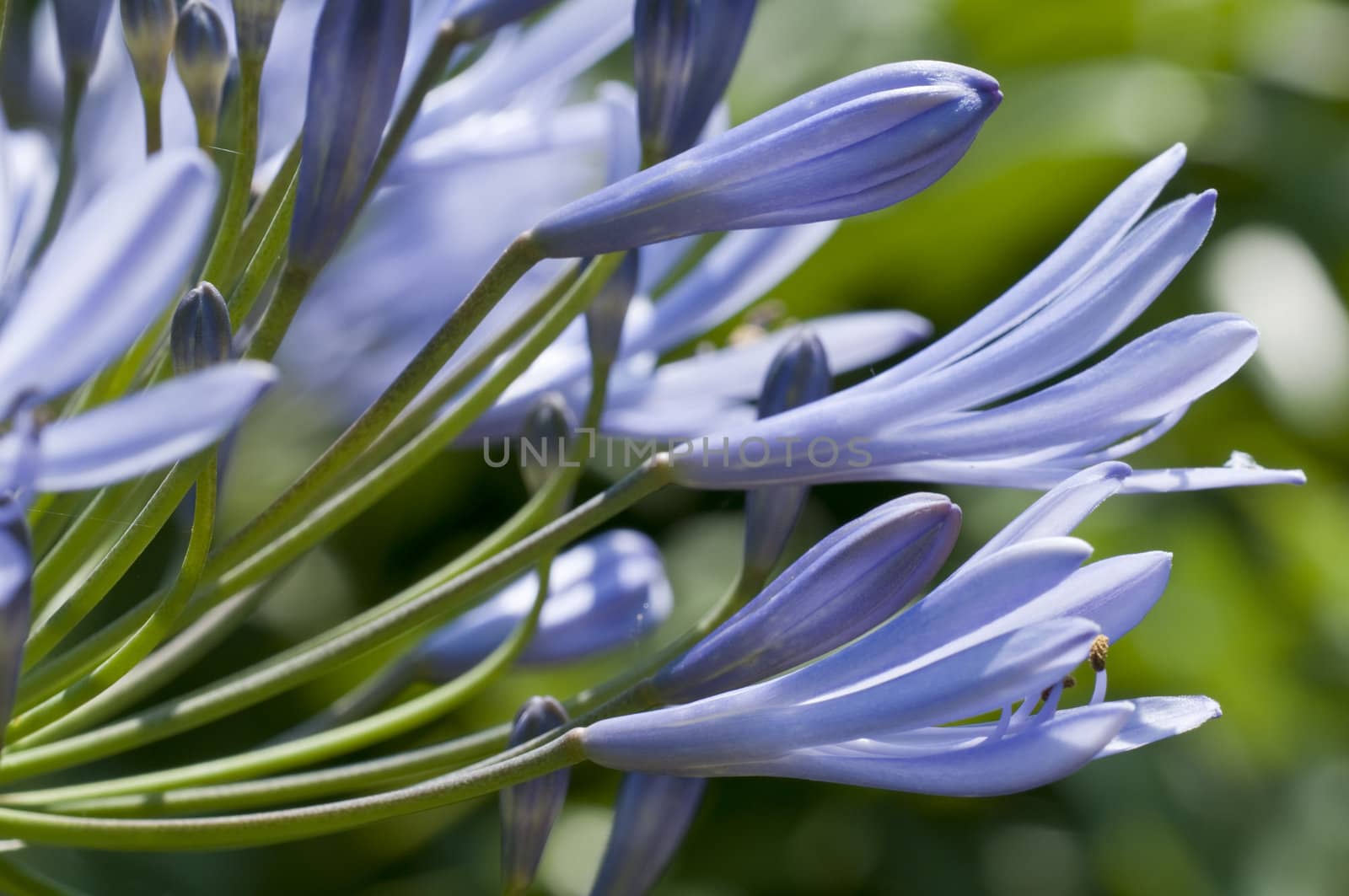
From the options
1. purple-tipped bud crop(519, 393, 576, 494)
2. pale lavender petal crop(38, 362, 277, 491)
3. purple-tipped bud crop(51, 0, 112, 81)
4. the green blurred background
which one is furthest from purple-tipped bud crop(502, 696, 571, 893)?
the green blurred background

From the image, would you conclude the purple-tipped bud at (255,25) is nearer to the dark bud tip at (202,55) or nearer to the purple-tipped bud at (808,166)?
the dark bud tip at (202,55)

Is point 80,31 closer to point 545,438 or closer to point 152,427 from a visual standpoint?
point 545,438

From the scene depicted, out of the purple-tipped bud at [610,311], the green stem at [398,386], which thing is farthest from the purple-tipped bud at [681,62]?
the green stem at [398,386]

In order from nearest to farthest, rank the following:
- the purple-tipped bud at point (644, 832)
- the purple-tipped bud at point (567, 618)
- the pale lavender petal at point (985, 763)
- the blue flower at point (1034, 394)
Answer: the pale lavender petal at point (985, 763), the blue flower at point (1034, 394), the purple-tipped bud at point (644, 832), the purple-tipped bud at point (567, 618)

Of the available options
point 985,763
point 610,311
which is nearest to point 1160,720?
point 985,763

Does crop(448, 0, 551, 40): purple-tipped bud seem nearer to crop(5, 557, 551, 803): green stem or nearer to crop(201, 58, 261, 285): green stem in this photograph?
crop(201, 58, 261, 285): green stem

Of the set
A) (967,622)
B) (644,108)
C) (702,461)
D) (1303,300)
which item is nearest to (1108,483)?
(967,622)
